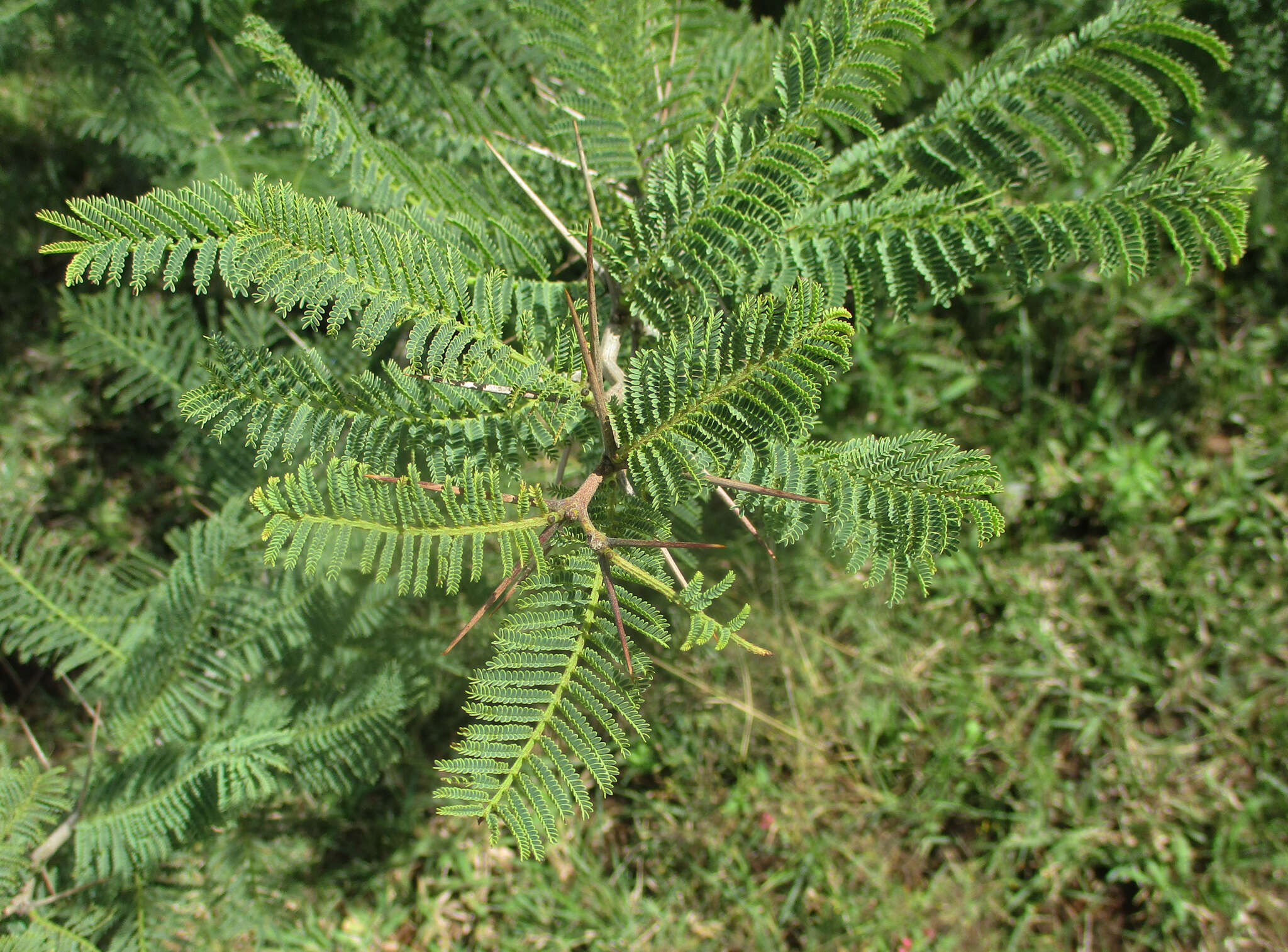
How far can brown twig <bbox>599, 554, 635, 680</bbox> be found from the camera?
31.8 inches

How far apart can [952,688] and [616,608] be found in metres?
2.07

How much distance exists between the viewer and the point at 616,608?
2.67ft

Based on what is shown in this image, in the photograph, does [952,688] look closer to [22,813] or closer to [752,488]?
[752,488]

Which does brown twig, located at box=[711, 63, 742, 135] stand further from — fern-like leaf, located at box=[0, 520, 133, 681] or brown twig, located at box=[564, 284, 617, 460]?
fern-like leaf, located at box=[0, 520, 133, 681]

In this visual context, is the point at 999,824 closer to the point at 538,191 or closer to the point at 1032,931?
the point at 1032,931

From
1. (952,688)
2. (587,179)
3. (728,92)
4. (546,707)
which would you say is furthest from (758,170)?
(952,688)

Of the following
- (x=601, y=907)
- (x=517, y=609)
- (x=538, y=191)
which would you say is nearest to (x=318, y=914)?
(x=601, y=907)

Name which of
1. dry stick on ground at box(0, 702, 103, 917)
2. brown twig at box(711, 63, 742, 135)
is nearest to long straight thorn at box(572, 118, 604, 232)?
brown twig at box(711, 63, 742, 135)

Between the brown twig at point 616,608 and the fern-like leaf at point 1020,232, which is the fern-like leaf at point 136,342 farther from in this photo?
the fern-like leaf at point 1020,232

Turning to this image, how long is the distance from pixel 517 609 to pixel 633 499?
0.19 metres

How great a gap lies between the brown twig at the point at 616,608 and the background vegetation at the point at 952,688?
1478mm

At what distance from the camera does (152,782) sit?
1390mm

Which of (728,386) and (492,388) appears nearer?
(728,386)

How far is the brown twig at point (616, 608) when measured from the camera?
2.65 ft
